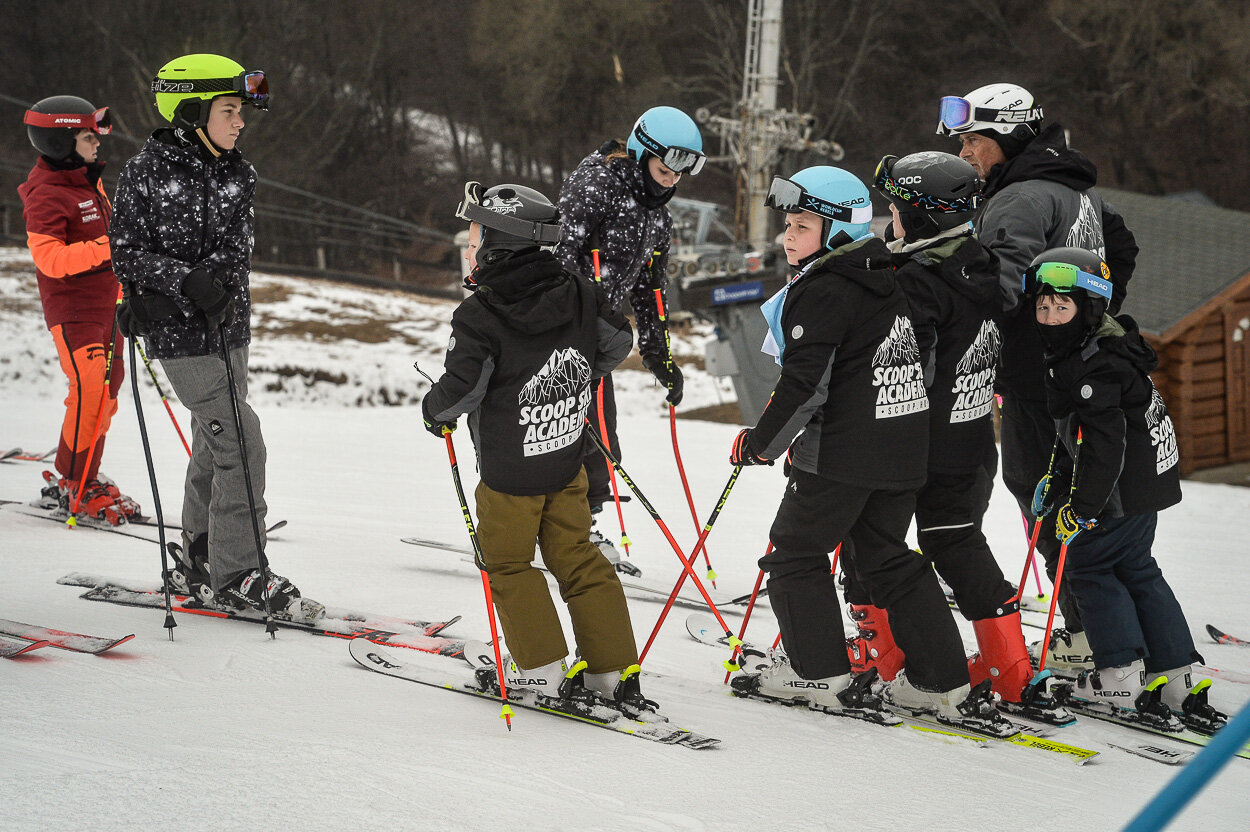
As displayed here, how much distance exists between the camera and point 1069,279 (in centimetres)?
314

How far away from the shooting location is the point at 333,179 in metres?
22.4

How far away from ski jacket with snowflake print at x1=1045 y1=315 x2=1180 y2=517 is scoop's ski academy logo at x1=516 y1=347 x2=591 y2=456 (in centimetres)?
145

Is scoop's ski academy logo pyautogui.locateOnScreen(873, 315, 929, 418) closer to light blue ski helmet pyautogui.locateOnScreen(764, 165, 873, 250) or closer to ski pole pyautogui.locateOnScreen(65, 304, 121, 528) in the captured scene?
light blue ski helmet pyautogui.locateOnScreen(764, 165, 873, 250)

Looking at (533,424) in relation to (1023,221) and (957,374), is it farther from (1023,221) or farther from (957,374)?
(1023,221)

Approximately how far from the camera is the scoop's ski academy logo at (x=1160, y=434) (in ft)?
10.6

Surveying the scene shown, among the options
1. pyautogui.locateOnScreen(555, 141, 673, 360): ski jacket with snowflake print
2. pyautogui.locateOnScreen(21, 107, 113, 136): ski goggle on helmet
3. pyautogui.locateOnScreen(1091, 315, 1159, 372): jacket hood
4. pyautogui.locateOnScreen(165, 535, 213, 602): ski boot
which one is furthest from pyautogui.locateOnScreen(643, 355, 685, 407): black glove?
pyautogui.locateOnScreen(21, 107, 113, 136): ski goggle on helmet

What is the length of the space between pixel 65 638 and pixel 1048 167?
3482 mm

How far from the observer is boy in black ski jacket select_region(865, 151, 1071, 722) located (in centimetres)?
314

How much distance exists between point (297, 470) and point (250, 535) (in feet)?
10.1

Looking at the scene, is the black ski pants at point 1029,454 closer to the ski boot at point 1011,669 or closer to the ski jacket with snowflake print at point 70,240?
the ski boot at point 1011,669

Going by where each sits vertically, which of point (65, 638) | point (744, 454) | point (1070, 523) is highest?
point (744, 454)

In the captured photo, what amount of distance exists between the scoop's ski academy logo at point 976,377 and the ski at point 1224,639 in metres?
1.67

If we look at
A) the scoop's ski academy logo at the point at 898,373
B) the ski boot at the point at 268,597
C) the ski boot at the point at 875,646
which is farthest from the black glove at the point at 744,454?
the ski boot at the point at 268,597

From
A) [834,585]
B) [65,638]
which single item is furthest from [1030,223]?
[65,638]
